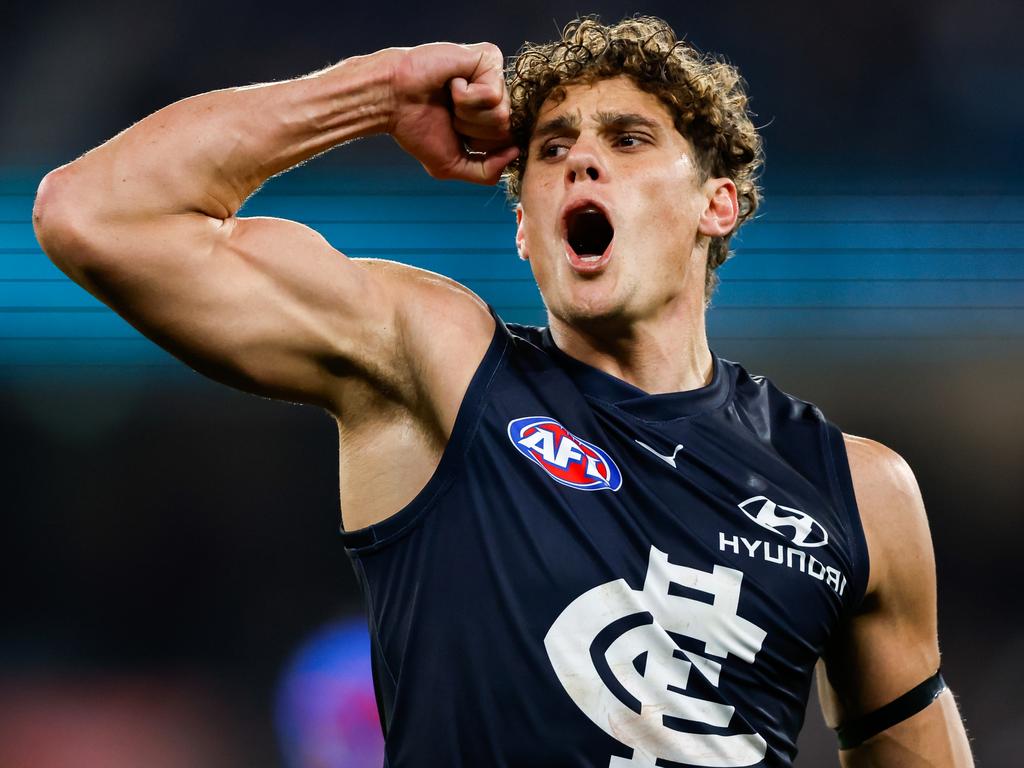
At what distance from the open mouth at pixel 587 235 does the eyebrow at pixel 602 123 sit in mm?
171

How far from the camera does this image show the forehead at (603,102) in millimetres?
2268

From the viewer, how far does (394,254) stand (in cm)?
555

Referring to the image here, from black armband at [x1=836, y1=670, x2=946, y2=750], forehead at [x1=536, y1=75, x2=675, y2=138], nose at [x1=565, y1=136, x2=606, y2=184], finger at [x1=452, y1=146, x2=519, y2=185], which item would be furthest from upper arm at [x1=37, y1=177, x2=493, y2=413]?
black armband at [x1=836, y1=670, x2=946, y2=750]

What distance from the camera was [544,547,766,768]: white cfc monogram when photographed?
180 cm

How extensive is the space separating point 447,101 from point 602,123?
0.33 meters

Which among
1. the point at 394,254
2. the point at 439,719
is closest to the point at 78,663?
the point at 394,254

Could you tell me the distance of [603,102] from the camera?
2.28 meters

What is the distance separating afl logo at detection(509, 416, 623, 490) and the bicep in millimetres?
272

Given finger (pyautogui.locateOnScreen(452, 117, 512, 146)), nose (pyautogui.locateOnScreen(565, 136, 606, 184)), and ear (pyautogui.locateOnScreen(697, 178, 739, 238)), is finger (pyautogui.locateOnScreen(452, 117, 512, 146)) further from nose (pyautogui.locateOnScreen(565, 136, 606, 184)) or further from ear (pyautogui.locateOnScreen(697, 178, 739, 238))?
ear (pyautogui.locateOnScreen(697, 178, 739, 238))

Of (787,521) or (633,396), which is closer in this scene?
(787,521)

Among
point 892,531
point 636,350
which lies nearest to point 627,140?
point 636,350

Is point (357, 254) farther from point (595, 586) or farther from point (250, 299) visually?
point (595, 586)

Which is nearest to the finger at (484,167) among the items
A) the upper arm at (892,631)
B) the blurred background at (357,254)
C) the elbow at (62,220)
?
the elbow at (62,220)

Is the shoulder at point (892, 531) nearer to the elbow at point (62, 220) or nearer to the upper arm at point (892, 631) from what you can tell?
the upper arm at point (892, 631)
